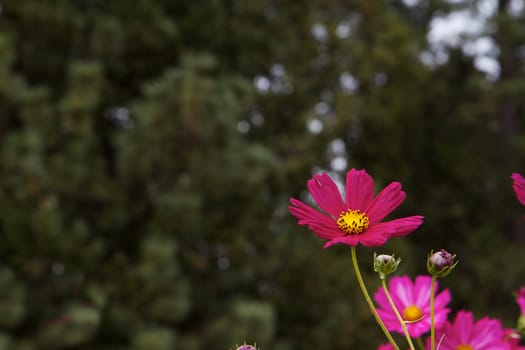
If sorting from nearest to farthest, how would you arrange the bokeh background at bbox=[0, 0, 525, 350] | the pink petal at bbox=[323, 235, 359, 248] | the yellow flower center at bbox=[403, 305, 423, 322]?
the pink petal at bbox=[323, 235, 359, 248]
the yellow flower center at bbox=[403, 305, 423, 322]
the bokeh background at bbox=[0, 0, 525, 350]

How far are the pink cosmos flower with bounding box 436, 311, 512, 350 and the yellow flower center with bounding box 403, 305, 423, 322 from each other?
0.07 feet

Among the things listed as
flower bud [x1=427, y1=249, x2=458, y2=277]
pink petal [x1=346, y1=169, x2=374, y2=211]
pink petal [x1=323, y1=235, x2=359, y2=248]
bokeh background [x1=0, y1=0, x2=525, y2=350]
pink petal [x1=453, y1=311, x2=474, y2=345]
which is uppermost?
bokeh background [x1=0, y1=0, x2=525, y2=350]

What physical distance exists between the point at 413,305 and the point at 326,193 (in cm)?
13

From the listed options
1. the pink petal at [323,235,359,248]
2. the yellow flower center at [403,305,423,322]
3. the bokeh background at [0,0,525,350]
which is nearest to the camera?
the pink petal at [323,235,359,248]

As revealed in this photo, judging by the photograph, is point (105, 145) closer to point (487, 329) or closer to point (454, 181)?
point (487, 329)

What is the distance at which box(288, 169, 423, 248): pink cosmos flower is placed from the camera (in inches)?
15.3

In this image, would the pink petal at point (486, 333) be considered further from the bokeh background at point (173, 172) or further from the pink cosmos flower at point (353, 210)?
the bokeh background at point (173, 172)

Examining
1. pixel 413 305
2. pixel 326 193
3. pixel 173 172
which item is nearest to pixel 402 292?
pixel 413 305

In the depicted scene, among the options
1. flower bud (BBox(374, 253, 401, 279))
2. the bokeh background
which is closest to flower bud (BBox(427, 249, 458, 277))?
flower bud (BBox(374, 253, 401, 279))

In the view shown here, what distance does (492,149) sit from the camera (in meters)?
5.38

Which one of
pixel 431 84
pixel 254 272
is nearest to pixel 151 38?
pixel 254 272

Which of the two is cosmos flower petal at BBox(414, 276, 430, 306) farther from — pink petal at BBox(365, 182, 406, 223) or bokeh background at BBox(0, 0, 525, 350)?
bokeh background at BBox(0, 0, 525, 350)

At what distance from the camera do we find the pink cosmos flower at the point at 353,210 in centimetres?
39

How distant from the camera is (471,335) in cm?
45
